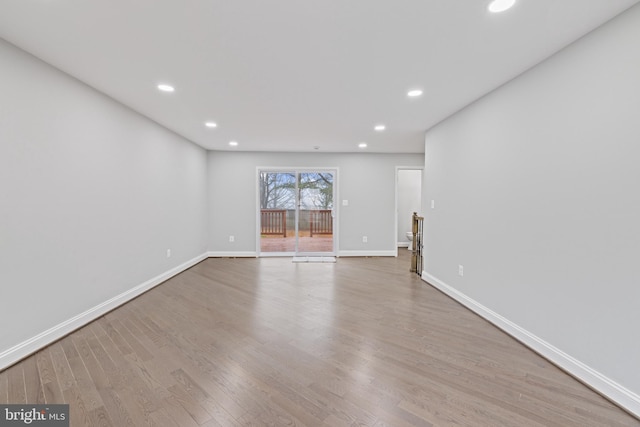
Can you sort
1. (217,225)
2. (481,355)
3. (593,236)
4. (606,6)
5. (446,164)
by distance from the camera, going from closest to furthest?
(606,6) < (593,236) < (481,355) < (446,164) < (217,225)

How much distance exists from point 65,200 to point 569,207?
4181mm

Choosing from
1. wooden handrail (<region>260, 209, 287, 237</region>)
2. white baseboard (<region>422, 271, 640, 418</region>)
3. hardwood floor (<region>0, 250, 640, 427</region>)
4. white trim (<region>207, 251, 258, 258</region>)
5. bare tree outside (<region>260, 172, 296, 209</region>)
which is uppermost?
bare tree outside (<region>260, 172, 296, 209</region>)

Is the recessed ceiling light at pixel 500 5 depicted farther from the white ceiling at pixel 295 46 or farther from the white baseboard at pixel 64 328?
the white baseboard at pixel 64 328

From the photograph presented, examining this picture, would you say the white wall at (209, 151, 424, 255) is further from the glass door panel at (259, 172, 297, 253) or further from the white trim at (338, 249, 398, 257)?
the glass door panel at (259, 172, 297, 253)

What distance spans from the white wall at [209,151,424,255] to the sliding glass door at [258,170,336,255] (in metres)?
0.24

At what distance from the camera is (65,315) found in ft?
7.82

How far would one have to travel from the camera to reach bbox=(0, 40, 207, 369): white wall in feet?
6.42

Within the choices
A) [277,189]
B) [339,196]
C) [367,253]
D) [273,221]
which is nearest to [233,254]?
[273,221]

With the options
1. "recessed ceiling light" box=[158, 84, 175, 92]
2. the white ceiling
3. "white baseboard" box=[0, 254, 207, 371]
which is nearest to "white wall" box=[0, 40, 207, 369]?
"white baseboard" box=[0, 254, 207, 371]

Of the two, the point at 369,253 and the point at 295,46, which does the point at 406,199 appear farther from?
the point at 295,46

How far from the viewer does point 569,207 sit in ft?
6.35

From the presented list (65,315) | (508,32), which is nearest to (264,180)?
(65,315)

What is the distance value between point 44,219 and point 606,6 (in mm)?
4276

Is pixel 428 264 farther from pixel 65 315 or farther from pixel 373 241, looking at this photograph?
pixel 65 315
